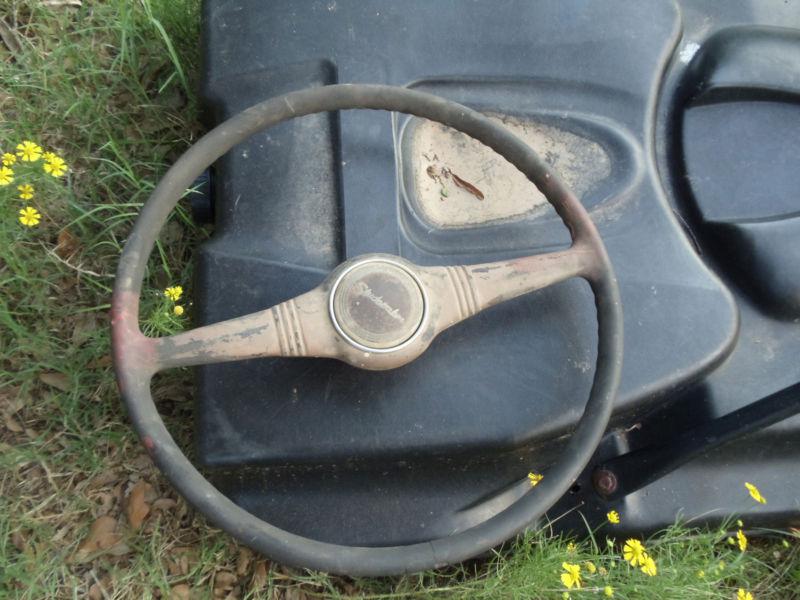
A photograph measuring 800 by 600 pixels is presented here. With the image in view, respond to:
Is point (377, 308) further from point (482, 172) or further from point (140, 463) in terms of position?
point (140, 463)

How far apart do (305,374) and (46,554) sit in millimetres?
717

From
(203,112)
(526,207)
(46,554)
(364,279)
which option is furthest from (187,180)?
(46,554)

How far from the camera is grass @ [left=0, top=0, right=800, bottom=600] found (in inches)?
61.4

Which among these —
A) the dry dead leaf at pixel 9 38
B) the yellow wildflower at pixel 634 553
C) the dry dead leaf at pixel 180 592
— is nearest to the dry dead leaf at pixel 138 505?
the dry dead leaf at pixel 180 592

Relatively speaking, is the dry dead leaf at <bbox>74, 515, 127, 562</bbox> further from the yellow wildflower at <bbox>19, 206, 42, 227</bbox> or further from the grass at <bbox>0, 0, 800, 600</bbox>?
the yellow wildflower at <bbox>19, 206, 42, 227</bbox>

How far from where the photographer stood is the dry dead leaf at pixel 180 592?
158 cm

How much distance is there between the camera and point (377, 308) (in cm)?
115

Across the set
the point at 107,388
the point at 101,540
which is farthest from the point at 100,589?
the point at 107,388

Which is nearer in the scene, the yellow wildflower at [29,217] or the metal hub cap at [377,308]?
the metal hub cap at [377,308]

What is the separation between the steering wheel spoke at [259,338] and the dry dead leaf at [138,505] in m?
0.66

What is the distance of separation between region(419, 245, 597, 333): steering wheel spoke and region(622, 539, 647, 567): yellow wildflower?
0.57 m

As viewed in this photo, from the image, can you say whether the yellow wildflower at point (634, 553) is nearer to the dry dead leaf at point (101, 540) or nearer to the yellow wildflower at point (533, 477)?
the yellow wildflower at point (533, 477)

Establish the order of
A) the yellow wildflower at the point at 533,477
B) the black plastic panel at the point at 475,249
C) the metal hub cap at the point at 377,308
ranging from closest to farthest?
the metal hub cap at the point at 377,308 → the black plastic panel at the point at 475,249 → the yellow wildflower at the point at 533,477

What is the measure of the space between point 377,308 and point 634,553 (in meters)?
0.71
